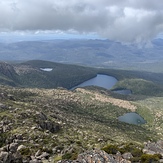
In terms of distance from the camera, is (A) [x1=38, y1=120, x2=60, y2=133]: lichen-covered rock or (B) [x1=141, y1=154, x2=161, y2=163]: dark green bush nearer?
(B) [x1=141, y1=154, x2=161, y2=163]: dark green bush

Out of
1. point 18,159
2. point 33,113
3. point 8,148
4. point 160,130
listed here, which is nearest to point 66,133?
point 33,113

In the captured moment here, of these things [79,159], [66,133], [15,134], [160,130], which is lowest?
[160,130]

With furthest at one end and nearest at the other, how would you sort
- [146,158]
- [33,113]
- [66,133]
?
[33,113]
[66,133]
[146,158]

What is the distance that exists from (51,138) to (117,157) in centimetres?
2605

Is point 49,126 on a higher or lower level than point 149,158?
lower

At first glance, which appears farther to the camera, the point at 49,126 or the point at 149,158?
the point at 49,126

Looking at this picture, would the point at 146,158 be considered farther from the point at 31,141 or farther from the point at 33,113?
the point at 33,113

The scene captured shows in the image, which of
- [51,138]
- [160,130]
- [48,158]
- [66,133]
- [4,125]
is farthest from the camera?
[160,130]

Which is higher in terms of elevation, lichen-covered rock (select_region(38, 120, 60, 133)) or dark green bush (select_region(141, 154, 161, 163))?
dark green bush (select_region(141, 154, 161, 163))

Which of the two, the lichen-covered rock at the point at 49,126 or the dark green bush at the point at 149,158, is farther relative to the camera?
the lichen-covered rock at the point at 49,126

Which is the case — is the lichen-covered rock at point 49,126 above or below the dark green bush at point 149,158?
below

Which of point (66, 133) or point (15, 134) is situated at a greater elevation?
point (15, 134)

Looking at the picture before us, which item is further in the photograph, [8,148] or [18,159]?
[8,148]

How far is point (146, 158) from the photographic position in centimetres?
4019
